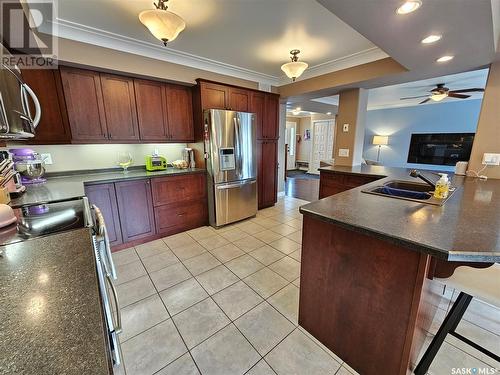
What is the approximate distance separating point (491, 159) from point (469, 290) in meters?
2.21

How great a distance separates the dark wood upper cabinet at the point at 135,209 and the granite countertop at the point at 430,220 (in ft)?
7.13

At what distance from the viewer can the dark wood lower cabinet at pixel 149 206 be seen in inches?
97.0

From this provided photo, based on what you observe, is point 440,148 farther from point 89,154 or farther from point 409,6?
point 89,154

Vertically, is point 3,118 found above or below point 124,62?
below

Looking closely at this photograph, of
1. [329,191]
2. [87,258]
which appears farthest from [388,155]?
[87,258]

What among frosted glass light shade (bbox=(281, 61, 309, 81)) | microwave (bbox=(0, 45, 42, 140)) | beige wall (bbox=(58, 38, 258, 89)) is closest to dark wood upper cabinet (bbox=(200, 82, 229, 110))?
beige wall (bbox=(58, 38, 258, 89))

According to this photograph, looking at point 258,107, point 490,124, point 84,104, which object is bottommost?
point 490,124

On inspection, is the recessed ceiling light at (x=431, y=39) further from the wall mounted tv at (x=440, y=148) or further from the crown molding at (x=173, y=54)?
the wall mounted tv at (x=440, y=148)

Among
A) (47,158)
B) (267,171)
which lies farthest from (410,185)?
(47,158)

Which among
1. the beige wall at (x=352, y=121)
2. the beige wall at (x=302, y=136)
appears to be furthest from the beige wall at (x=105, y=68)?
the beige wall at (x=302, y=136)

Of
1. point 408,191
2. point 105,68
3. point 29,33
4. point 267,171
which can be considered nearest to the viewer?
point 29,33

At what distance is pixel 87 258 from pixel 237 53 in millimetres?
2928

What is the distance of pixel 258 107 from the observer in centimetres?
373

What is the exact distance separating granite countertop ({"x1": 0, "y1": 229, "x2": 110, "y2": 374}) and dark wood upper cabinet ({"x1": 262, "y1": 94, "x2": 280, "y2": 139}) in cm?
347
